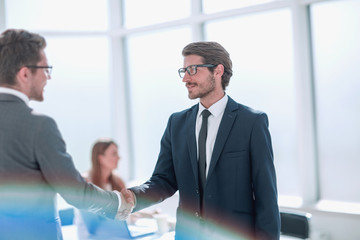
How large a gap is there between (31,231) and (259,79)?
325cm

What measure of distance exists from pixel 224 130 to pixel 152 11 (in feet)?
11.3

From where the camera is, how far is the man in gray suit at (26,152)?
5.78 feet

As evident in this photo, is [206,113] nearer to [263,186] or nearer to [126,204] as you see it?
[263,186]

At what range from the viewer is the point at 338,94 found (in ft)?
13.5

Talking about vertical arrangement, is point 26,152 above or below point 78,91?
below

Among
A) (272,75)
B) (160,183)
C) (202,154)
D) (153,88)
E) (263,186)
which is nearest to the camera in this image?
(263,186)

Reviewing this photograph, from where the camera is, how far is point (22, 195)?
1779 mm

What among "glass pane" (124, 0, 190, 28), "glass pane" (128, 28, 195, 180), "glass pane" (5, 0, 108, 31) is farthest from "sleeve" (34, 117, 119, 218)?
"glass pane" (5, 0, 108, 31)

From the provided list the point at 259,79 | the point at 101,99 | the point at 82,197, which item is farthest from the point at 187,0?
the point at 82,197

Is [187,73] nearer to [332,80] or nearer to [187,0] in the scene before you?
[332,80]

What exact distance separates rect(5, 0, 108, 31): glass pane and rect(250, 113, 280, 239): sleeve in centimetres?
379

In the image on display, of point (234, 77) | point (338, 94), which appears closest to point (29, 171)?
point (338, 94)

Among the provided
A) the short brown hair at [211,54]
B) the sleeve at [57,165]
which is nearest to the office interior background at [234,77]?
the short brown hair at [211,54]

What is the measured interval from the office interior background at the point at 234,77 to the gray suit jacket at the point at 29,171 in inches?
111
